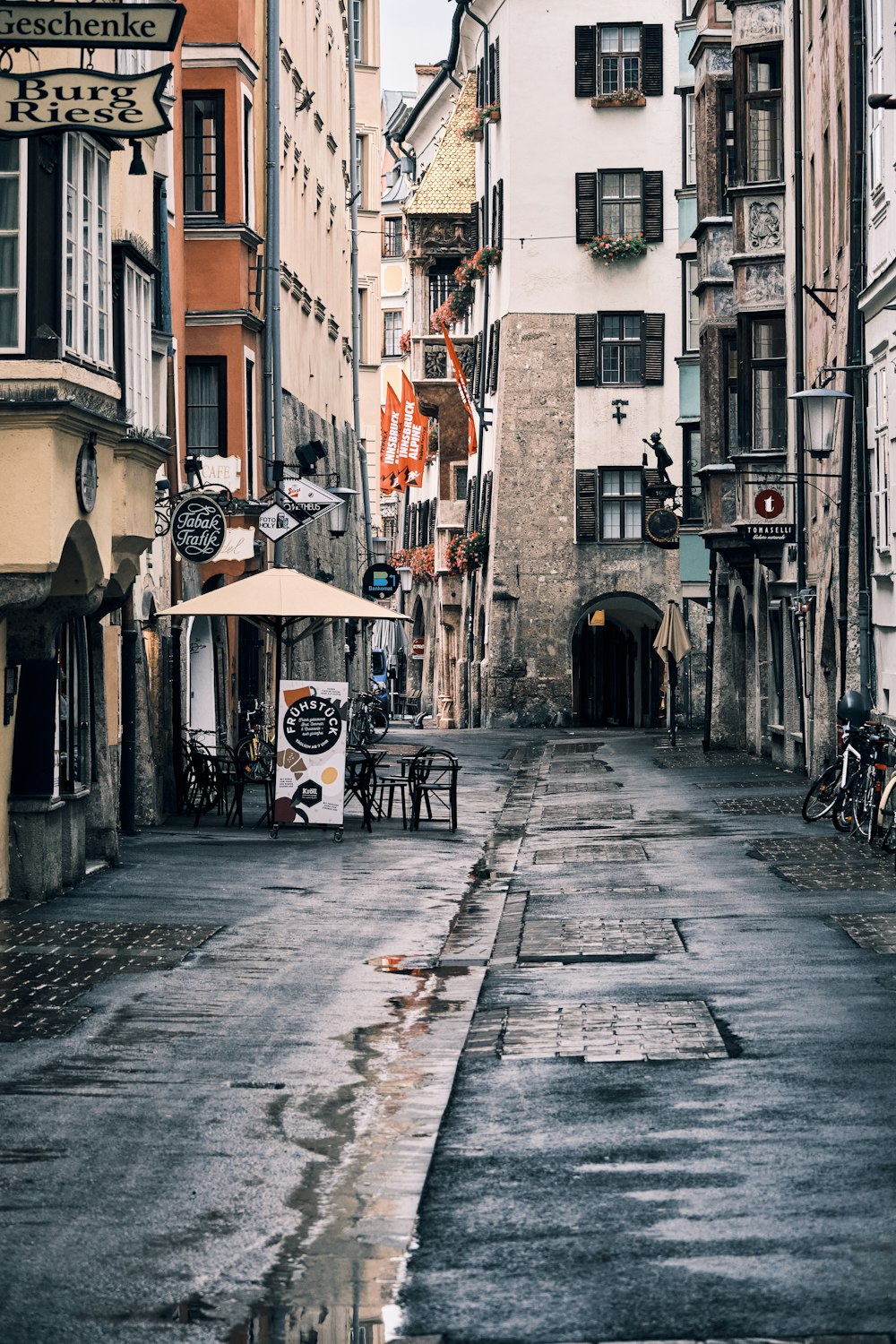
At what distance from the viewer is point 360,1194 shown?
25.3ft

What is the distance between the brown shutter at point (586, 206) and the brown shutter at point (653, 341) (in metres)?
2.52

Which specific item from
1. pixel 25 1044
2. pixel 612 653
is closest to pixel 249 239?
pixel 25 1044

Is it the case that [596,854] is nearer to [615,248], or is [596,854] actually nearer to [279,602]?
[279,602]

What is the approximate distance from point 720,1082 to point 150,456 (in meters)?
10.6

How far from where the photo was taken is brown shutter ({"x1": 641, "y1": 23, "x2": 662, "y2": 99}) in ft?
182

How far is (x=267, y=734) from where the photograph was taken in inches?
1276

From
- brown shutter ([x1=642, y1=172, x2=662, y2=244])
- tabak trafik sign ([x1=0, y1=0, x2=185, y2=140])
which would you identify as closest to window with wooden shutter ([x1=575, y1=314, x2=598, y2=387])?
brown shutter ([x1=642, y1=172, x2=662, y2=244])

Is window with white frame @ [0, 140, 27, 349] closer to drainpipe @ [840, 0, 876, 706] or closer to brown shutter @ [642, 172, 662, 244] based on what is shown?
drainpipe @ [840, 0, 876, 706]

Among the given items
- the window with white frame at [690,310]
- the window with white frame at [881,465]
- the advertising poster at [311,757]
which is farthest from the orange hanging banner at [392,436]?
the advertising poster at [311,757]

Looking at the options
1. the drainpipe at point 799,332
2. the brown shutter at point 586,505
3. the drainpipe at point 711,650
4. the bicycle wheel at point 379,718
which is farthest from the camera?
the brown shutter at point 586,505

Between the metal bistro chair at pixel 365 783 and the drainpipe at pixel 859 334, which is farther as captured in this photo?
the drainpipe at pixel 859 334

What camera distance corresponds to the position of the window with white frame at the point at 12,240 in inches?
586

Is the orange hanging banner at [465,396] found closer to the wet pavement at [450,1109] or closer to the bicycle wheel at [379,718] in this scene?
the bicycle wheel at [379,718]

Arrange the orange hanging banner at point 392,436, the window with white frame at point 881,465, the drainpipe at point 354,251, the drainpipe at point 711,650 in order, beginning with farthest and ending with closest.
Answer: the orange hanging banner at point 392,436
the drainpipe at point 354,251
the drainpipe at point 711,650
the window with white frame at point 881,465
